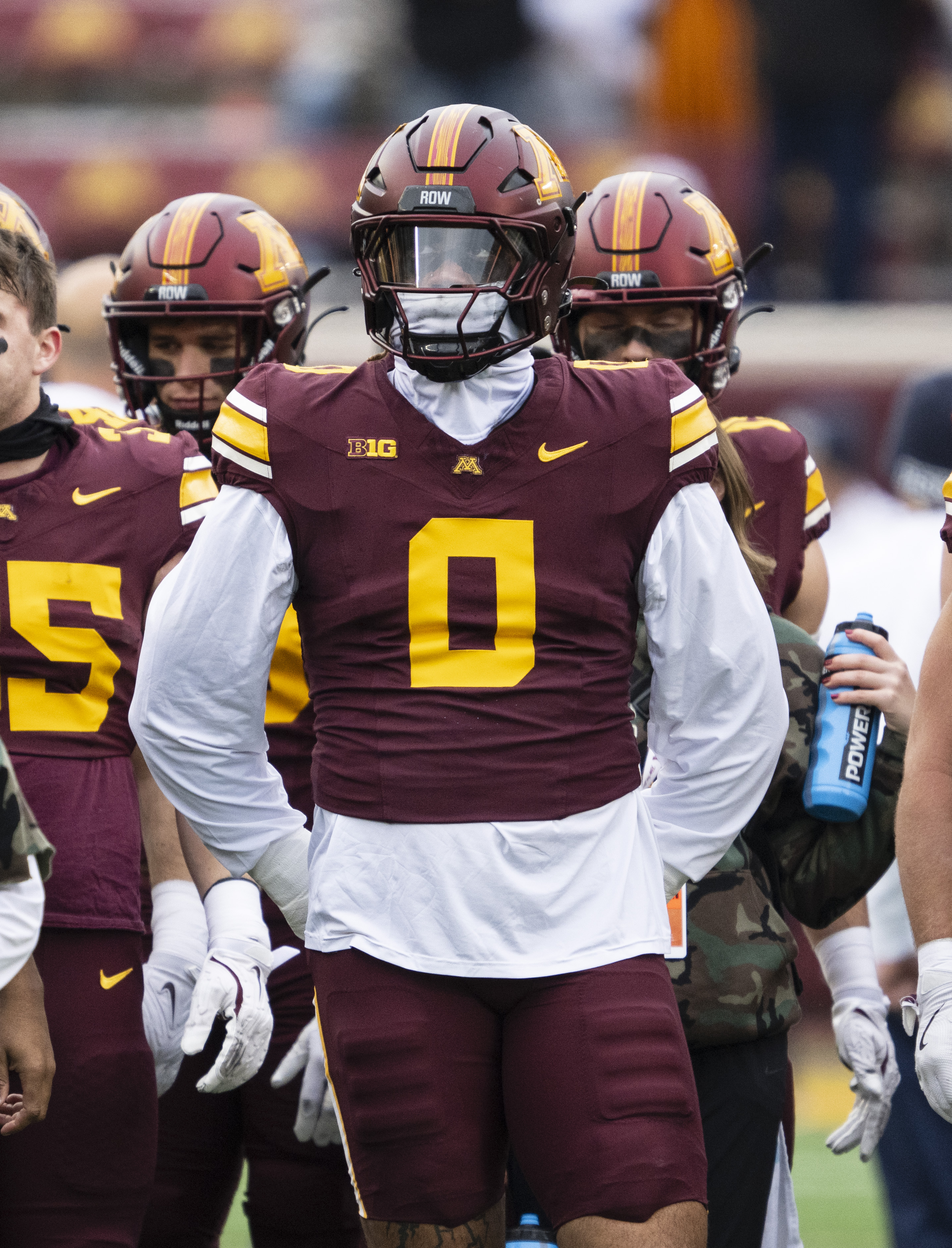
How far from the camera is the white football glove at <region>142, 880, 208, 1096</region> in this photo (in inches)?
125

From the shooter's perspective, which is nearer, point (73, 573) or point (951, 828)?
point (951, 828)

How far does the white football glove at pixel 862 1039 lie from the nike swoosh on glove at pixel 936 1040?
65 cm

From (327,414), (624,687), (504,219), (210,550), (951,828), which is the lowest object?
(951,828)

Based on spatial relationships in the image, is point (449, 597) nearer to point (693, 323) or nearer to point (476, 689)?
point (476, 689)

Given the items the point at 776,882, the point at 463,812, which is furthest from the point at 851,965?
the point at 463,812

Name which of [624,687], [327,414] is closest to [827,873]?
[624,687]

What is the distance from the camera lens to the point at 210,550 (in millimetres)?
2586

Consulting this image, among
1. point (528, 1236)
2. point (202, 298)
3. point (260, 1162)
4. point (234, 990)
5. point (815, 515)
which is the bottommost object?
point (260, 1162)

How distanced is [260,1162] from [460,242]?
183 cm

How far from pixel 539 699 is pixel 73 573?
0.85 m

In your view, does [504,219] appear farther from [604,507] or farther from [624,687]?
[624,687]

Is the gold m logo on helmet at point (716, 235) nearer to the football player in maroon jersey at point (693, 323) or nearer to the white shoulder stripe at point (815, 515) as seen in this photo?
the football player in maroon jersey at point (693, 323)

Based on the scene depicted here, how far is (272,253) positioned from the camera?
4016mm

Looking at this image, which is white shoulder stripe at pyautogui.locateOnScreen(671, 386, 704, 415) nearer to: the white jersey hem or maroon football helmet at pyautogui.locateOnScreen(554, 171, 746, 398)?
the white jersey hem
